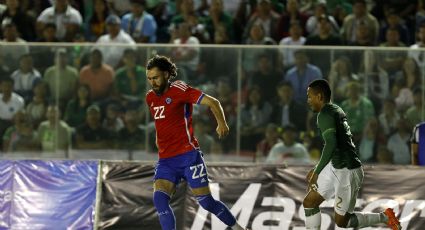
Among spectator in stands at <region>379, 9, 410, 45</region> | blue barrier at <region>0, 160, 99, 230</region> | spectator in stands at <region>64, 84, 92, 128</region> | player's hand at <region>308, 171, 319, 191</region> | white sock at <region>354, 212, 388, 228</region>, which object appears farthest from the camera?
spectator in stands at <region>379, 9, 410, 45</region>

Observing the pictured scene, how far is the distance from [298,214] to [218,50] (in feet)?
11.5

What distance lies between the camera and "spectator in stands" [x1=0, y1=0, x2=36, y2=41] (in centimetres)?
2119

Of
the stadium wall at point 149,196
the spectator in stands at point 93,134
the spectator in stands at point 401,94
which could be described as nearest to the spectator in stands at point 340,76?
the spectator in stands at point 401,94

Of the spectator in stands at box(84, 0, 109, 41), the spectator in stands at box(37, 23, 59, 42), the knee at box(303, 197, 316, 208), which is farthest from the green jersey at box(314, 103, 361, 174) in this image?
the spectator in stands at box(84, 0, 109, 41)

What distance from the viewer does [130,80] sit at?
1842 cm

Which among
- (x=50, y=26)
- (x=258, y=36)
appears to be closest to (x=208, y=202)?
(x=258, y=36)

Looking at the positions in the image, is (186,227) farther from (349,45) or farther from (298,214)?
(349,45)

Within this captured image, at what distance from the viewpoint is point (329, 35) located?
20203 mm

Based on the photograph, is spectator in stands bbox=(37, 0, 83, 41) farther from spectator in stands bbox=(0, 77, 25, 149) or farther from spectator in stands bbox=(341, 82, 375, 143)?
spectator in stands bbox=(341, 82, 375, 143)

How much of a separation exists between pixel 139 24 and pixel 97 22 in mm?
772

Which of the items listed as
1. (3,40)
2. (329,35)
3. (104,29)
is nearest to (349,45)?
(329,35)

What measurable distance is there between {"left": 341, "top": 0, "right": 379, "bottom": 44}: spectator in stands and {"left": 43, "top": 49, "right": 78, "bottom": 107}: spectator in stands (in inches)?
182

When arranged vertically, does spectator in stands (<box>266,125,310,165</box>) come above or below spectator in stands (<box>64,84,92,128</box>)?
below

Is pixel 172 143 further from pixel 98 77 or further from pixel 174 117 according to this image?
pixel 98 77
